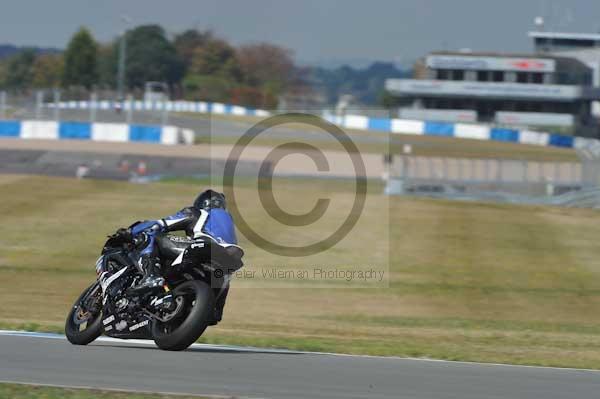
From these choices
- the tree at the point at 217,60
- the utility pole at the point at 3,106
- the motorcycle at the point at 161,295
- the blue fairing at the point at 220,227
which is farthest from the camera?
the tree at the point at 217,60

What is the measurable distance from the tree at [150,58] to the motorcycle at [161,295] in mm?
65589

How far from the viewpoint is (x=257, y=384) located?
7195mm

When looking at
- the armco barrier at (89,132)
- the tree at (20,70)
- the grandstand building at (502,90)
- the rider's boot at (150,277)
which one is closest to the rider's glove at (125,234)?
the rider's boot at (150,277)

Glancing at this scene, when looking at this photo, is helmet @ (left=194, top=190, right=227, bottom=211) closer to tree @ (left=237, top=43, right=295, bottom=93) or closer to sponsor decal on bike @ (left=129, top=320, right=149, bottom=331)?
sponsor decal on bike @ (left=129, top=320, right=149, bottom=331)

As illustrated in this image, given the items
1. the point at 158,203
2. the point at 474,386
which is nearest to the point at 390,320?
the point at 474,386

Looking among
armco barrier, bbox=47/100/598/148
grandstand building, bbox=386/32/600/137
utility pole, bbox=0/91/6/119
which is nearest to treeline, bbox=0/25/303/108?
armco barrier, bbox=47/100/598/148

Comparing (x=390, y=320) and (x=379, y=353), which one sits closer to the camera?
(x=379, y=353)

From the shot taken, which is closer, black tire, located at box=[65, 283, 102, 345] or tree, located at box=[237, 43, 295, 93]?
black tire, located at box=[65, 283, 102, 345]

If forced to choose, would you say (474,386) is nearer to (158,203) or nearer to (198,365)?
(198,365)

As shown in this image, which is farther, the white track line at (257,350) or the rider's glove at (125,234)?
the white track line at (257,350)

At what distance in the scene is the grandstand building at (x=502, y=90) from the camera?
86312mm

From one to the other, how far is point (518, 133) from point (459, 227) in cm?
4763

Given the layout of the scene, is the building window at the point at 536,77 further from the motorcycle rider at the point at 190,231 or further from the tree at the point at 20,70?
the motorcycle rider at the point at 190,231

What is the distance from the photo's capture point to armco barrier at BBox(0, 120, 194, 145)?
4347 centimetres
